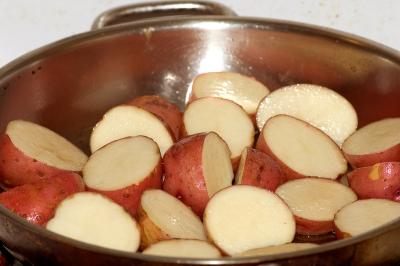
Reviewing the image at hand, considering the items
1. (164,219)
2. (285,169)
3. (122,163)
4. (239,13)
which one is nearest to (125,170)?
(122,163)

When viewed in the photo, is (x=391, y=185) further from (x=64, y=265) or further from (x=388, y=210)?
(x=64, y=265)

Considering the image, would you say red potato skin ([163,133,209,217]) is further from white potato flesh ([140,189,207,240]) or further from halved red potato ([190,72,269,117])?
halved red potato ([190,72,269,117])

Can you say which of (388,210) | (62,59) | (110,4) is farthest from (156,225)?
(110,4)

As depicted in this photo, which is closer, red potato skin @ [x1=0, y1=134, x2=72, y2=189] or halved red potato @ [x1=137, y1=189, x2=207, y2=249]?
halved red potato @ [x1=137, y1=189, x2=207, y2=249]

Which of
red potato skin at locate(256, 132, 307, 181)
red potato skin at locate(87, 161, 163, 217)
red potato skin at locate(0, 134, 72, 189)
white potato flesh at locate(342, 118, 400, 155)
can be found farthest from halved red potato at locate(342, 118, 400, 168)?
red potato skin at locate(0, 134, 72, 189)

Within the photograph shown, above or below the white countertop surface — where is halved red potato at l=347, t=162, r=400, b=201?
below

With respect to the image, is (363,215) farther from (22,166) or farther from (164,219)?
(22,166)

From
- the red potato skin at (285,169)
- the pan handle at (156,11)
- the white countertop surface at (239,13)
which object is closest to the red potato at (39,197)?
the red potato skin at (285,169)

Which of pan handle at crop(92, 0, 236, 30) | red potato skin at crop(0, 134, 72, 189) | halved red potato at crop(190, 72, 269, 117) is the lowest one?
red potato skin at crop(0, 134, 72, 189)
